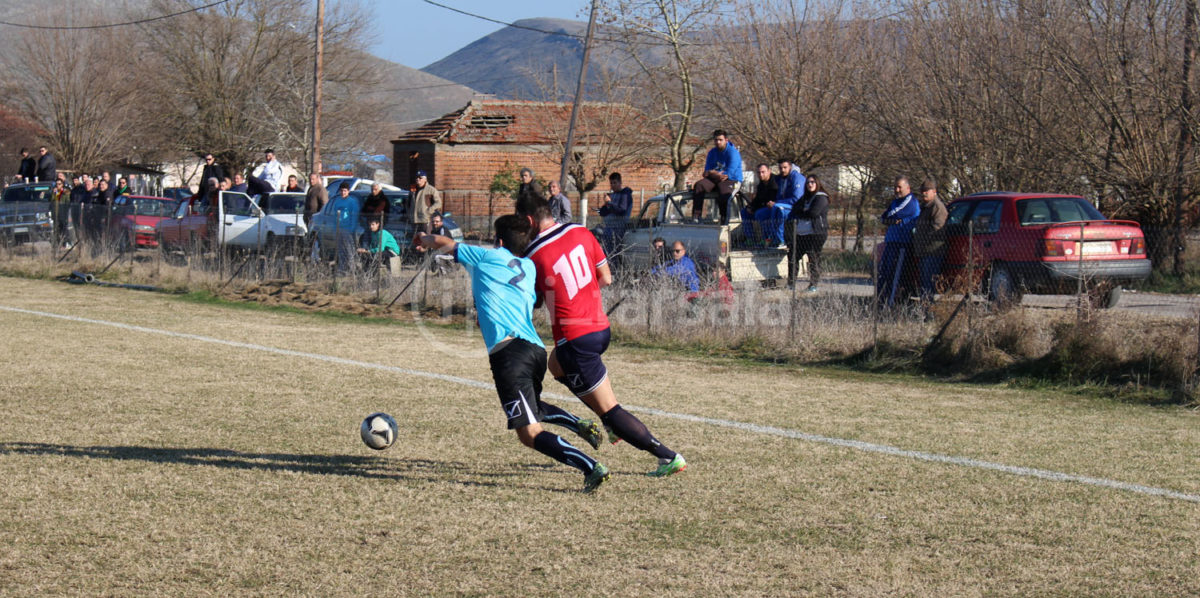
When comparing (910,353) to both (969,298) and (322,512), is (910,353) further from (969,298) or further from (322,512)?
(322,512)

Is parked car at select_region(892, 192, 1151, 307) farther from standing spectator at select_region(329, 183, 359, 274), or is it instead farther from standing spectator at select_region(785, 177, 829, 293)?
standing spectator at select_region(329, 183, 359, 274)

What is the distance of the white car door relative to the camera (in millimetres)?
22906

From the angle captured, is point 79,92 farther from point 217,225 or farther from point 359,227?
point 359,227

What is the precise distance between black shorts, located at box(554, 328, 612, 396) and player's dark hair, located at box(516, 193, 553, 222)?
2.58 ft

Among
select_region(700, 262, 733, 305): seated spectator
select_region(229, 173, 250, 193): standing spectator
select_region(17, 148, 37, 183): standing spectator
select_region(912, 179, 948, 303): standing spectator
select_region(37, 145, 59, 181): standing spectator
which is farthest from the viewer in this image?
select_region(17, 148, 37, 183): standing spectator

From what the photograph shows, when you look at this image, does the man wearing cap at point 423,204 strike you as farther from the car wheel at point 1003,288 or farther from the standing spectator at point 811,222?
the car wheel at point 1003,288

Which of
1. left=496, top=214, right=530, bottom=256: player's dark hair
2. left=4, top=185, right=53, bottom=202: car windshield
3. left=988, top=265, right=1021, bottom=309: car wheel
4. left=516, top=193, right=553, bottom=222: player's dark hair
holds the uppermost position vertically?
left=4, top=185, right=53, bottom=202: car windshield

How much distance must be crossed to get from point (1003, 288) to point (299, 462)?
9187mm

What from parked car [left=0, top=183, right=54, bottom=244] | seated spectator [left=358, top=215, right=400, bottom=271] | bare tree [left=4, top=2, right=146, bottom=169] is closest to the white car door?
parked car [left=0, top=183, right=54, bottom=244]

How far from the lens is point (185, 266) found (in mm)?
21438

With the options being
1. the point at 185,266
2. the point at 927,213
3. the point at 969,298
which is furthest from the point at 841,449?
the point at 185,266

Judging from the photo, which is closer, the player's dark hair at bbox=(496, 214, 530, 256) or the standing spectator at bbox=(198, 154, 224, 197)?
the player's dark hair at bbox=(496, 214, 530, 256)

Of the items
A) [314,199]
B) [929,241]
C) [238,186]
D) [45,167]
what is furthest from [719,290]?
[45,167]

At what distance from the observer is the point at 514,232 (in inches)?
272
